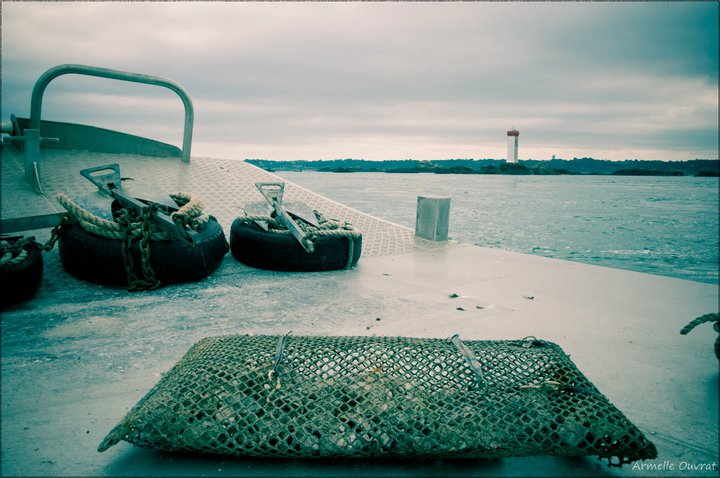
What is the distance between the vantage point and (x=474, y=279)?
439 centimetres

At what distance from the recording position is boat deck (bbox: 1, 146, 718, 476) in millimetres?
1546

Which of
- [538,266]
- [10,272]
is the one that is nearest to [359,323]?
[10,272]

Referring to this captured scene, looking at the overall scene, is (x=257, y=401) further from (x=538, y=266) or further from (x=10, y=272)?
(x=538, y=266)

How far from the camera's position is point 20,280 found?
3.05 metres

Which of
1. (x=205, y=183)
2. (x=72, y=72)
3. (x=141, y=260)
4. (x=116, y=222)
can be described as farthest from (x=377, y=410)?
(x=72, y=72)

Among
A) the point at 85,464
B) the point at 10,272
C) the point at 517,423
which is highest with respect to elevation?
the point at 10,272

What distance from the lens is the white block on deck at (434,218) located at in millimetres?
6270

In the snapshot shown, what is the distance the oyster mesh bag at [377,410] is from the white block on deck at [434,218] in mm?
4368

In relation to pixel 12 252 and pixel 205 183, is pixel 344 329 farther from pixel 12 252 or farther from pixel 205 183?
pixel 205 183

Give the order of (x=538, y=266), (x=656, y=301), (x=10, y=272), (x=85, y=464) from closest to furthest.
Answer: (x=85, y=464)
(x=10, y=272)
(x=656, y=301)
(x=538, y=266)

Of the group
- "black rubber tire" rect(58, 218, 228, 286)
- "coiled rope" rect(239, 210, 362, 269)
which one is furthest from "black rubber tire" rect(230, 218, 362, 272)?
"black rubber tire" rect(58, 218, 228, 286)

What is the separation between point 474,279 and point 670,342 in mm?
1812

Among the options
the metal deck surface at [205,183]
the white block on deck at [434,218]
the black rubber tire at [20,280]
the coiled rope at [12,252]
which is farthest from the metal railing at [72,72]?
the white block on deck at [434,218]

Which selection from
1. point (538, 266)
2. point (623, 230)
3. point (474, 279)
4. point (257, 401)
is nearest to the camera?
point (257, 401)
